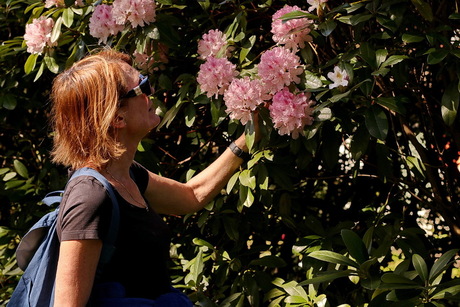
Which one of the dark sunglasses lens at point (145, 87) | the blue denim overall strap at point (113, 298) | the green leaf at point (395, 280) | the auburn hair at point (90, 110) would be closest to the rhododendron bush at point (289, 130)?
the green leaf at point (395, 280)

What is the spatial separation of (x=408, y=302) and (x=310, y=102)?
2.26ft

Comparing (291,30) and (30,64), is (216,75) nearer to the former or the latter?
(291,30)

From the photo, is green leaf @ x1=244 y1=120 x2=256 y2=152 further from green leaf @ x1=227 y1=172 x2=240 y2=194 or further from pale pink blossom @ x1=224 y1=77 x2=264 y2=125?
green leaf @ x1=227 y1=172 x2=240 y2=194

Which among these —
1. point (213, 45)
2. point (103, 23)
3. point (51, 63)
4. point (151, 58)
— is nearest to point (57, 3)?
point (51, 63)

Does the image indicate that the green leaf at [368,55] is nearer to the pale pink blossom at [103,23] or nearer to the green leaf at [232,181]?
the green leaf at [232,181]

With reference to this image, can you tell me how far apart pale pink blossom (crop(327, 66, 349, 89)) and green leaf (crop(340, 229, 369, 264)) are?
1.52 ft

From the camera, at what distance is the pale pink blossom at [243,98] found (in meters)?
2.66

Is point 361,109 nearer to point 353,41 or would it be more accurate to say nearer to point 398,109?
point 398,109

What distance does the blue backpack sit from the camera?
2.13m

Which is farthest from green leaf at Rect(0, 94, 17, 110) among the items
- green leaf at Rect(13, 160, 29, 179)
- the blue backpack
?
the blue backpack

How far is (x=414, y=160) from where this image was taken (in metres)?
3.07

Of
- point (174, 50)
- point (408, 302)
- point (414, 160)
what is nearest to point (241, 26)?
point (174, 50)

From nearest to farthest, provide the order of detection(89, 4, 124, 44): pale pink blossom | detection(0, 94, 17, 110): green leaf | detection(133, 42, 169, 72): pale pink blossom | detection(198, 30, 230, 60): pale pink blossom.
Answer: detection(198, 30, 230, 60): pale pink blossom
detection(89, 4, 124, 44): pale pink blossom
detection(133, 42, 169, 72): pale pink blossom
detection(0, 94, 17, 110): green leaf

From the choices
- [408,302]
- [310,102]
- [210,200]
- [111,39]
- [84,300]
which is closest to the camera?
[84,300]
